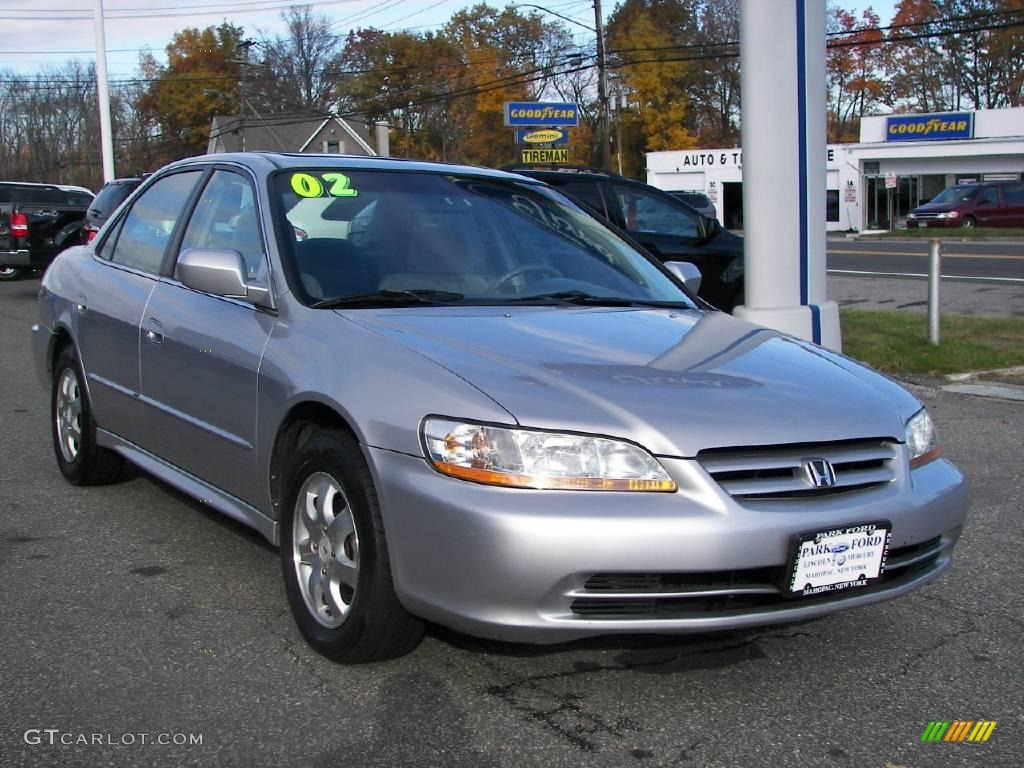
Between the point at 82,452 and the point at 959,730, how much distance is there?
4169 mm

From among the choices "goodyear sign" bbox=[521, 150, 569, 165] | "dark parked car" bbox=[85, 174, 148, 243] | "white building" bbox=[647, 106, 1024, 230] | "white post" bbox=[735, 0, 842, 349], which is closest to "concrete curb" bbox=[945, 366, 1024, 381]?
"white post" bbox=[735, 0, 842, 349]

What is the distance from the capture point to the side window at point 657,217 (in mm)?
11305

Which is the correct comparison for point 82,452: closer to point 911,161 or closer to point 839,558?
point 839,558

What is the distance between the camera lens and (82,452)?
555cm

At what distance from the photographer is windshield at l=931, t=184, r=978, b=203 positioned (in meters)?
36.7

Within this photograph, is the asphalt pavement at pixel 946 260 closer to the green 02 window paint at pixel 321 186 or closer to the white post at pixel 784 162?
the white post at pixel 784 162

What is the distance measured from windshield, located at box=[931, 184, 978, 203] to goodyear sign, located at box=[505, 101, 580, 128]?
498 inches

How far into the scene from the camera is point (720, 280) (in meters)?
11.3

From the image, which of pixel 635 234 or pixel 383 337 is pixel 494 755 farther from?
pixel 635 234

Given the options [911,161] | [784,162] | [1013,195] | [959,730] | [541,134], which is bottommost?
[959,730]

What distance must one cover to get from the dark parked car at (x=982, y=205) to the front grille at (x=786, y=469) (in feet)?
119

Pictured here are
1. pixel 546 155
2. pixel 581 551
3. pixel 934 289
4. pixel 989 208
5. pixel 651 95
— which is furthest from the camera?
pixel 651 95

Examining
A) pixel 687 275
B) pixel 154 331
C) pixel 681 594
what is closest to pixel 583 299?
pixel 687 275

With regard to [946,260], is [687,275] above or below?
above
